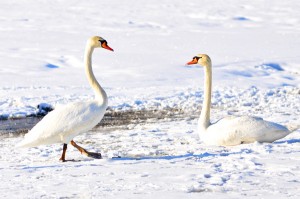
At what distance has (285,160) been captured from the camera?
7.74m

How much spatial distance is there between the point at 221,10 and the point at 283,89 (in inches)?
958

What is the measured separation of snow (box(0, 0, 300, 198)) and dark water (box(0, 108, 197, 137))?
20cm

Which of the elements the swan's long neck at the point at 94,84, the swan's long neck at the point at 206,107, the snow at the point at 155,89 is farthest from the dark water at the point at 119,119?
the swan's long neck at the point at 94,84

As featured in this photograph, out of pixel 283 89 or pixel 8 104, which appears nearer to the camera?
pixel 8 104

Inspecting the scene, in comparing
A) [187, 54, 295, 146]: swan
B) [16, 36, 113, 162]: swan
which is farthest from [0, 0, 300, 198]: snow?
[16, 36, 113, 162]: swan

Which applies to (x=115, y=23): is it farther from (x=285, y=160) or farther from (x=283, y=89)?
(x=285, y=160)

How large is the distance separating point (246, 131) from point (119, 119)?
4.35m

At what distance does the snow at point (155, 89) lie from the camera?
6.91 meters

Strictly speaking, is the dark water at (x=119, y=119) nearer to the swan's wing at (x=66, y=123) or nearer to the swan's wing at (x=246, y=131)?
the swan's wing at (x=66, y=123)

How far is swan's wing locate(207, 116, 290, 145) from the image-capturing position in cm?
909

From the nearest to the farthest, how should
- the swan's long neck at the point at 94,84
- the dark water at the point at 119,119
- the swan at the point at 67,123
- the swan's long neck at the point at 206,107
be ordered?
1. the swan at the point at 67,123
2. the swan's long neck at the point at 94,84
3. the swan's long neck at the point at 206,107
4. the dark water at the point at 119,119

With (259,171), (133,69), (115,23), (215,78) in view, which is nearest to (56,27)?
(115,23)

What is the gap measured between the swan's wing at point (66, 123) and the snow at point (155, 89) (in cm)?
30

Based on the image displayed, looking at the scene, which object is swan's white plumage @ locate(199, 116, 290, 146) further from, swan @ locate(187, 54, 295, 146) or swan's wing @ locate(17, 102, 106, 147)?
swan's wing @ locate(17, 102, 106, 147)
